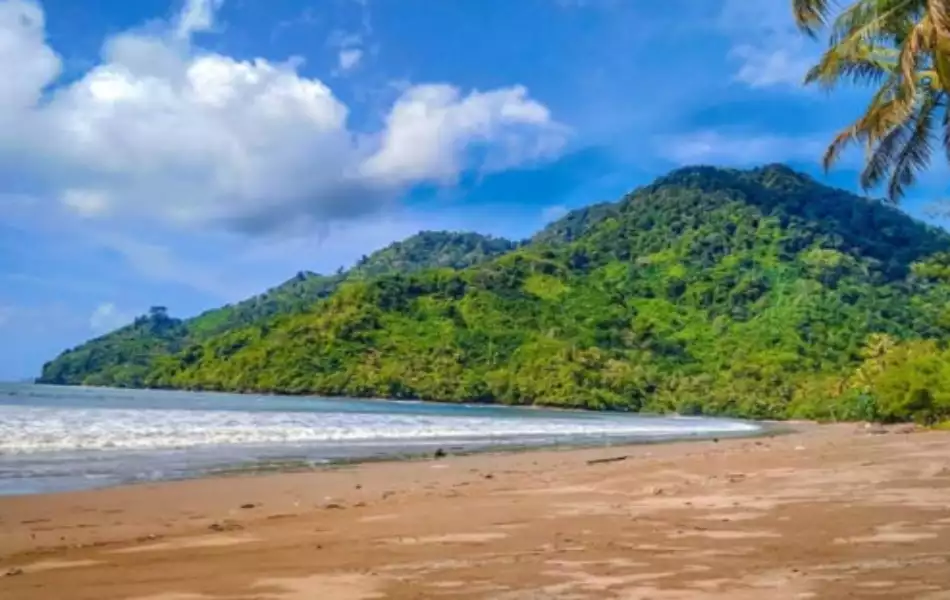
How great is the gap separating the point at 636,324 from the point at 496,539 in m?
110

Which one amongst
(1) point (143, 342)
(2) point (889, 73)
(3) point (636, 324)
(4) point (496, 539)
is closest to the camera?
(4) point (496, 539)

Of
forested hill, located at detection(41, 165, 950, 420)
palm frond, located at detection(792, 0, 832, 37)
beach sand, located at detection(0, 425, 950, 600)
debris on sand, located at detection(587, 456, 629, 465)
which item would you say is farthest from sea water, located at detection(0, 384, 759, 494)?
forested hill, located at detection(41, 165, 950, 420)

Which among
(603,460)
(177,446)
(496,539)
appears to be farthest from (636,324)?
(496,539)

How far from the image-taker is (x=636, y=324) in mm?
116688

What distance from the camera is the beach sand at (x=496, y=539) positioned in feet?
21.1

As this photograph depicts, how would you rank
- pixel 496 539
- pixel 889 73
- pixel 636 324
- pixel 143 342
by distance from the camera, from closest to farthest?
pixel 496 539 → pixel 889 73 → pixel 636 324 → pixel 143 342

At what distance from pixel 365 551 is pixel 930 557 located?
4617mm

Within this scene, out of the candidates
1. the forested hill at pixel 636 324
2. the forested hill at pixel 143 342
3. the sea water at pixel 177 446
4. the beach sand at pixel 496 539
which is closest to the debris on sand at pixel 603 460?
the sea water at pixel 177 446

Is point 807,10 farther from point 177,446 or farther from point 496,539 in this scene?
point 177,446

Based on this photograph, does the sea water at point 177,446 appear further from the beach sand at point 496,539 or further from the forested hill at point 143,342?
the forested hill at point 143,342

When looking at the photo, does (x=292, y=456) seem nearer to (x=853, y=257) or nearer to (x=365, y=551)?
(x=365, y=551)

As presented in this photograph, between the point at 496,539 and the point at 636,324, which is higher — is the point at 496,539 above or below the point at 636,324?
below

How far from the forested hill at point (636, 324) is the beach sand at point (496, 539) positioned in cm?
7585

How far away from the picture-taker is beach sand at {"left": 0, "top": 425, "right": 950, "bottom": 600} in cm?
644
